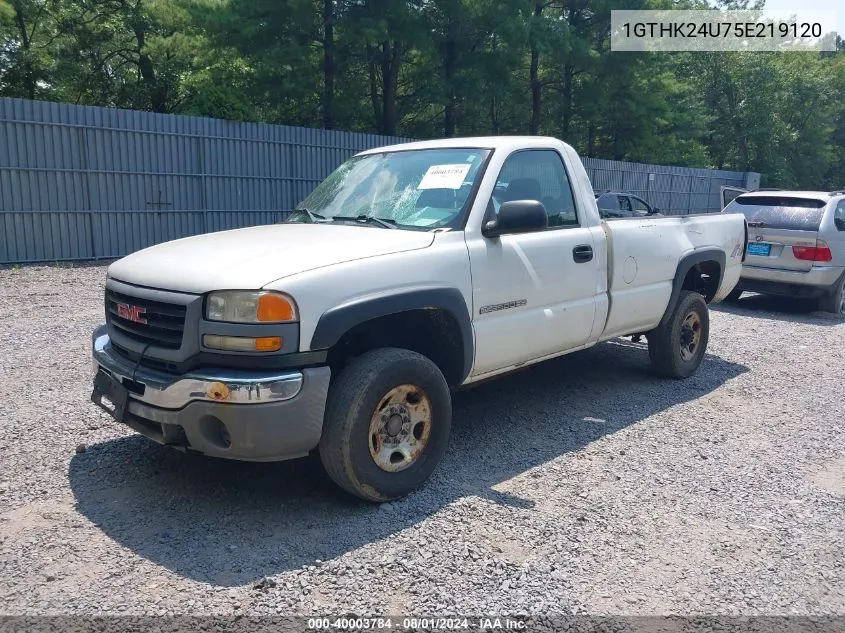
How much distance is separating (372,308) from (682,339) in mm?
3946

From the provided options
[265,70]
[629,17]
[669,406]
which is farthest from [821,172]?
[669,406]

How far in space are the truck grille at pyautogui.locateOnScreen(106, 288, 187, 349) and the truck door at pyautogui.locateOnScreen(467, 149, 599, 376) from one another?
168 cm

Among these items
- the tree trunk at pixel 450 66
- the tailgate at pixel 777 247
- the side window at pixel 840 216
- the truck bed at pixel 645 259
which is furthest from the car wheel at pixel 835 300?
the tree trunk at pixel 450 66

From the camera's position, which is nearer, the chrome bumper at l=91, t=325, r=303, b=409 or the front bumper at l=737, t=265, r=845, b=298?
the chrome bumper at l=91, t=325, r=303, b=409

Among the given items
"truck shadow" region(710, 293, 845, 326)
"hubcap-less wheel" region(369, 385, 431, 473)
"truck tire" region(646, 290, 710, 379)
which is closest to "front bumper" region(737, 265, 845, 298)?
"truck shadow" region(710, 293, 845, 326)

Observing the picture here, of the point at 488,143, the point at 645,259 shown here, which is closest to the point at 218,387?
the point at 488,143

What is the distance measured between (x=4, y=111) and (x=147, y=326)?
994 cm

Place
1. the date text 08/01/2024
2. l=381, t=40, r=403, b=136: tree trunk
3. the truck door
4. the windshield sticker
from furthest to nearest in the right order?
l=381, t=40, r=403, b=136: tree trunk
the windshield sticker
the truck door
the date text 08/01/2024

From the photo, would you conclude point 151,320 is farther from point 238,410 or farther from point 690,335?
point 690,335

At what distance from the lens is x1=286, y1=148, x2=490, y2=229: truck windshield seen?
4.34m

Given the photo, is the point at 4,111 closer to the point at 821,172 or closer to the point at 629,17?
the point at 629,17

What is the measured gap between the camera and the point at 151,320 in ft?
12.0

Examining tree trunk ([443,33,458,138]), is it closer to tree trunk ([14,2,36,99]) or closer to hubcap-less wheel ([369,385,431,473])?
tree trunk ([14,2,36,99])

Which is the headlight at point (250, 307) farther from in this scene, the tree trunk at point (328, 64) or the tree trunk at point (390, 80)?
the tree trunk at point (390, 80)
